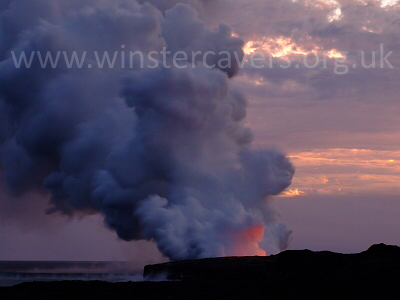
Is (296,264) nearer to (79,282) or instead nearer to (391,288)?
(79,282)

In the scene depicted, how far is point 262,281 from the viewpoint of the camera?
50906 millimetres

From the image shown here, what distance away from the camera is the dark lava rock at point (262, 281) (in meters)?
31.2

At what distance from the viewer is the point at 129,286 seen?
4931 centimetres

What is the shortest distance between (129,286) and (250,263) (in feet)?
62.4

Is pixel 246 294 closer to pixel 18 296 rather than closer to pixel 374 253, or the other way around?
pixel 374 253

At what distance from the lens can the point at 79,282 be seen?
49.8 meters

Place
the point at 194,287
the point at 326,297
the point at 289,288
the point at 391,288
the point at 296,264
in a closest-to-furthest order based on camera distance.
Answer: the point at 391,288 < the point at 326,297 < the point at 289,288 < the point at 194,287 < the point at 296,264

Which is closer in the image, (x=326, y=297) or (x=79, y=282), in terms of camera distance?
(x=326, y=297)

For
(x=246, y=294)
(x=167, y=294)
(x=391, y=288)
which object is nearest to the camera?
(x=391, y=288)

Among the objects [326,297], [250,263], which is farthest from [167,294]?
[250,263]

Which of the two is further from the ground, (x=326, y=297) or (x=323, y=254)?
(x=323, y=254)

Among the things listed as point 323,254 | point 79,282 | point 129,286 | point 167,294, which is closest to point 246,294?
point 167,294

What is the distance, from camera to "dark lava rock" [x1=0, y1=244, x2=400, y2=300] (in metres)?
31.2

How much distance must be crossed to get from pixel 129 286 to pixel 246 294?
14.7 meters
